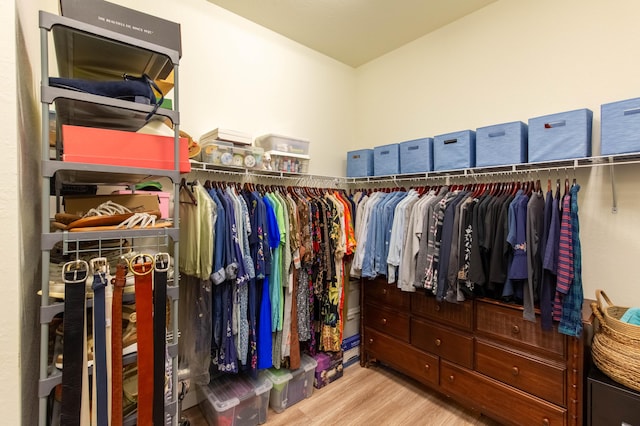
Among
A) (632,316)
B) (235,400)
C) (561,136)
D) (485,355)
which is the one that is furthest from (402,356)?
(561,136)

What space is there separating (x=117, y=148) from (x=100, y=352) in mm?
659

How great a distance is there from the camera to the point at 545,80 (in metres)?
A: 2.10

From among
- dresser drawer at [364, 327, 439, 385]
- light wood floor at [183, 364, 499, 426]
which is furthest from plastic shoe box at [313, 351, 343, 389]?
dresser drawer at [364, 327, 439, 385]

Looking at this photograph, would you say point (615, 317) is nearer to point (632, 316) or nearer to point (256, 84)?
point (632, 316)

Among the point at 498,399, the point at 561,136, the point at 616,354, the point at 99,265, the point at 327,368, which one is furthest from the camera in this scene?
the point at 327,368

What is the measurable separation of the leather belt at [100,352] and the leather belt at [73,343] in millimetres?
30

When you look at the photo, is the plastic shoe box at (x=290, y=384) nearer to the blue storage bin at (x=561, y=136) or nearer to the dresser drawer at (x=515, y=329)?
the dresser drawer at (x=515, y=329)

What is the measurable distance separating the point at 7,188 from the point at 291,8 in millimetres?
2267

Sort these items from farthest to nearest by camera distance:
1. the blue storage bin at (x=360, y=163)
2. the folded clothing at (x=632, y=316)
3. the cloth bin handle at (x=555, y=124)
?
the blue storage bin at (x=360, y=163) < the cloth bin handle at (x=555, y=124) < the folded clothing at (x=632, y=316)

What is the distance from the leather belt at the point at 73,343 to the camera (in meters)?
0.87

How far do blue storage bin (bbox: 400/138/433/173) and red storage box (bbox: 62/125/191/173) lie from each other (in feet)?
6.22

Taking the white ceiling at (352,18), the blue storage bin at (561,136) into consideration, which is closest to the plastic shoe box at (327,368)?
the blue storage bin at (561,136)

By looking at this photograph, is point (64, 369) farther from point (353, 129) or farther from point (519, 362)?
point (353, 129)

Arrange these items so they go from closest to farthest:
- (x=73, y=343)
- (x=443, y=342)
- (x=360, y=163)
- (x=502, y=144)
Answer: (x=73, y=343)
(x=502, y=144)
(x=443, y=342)
(x=360, y=163)
